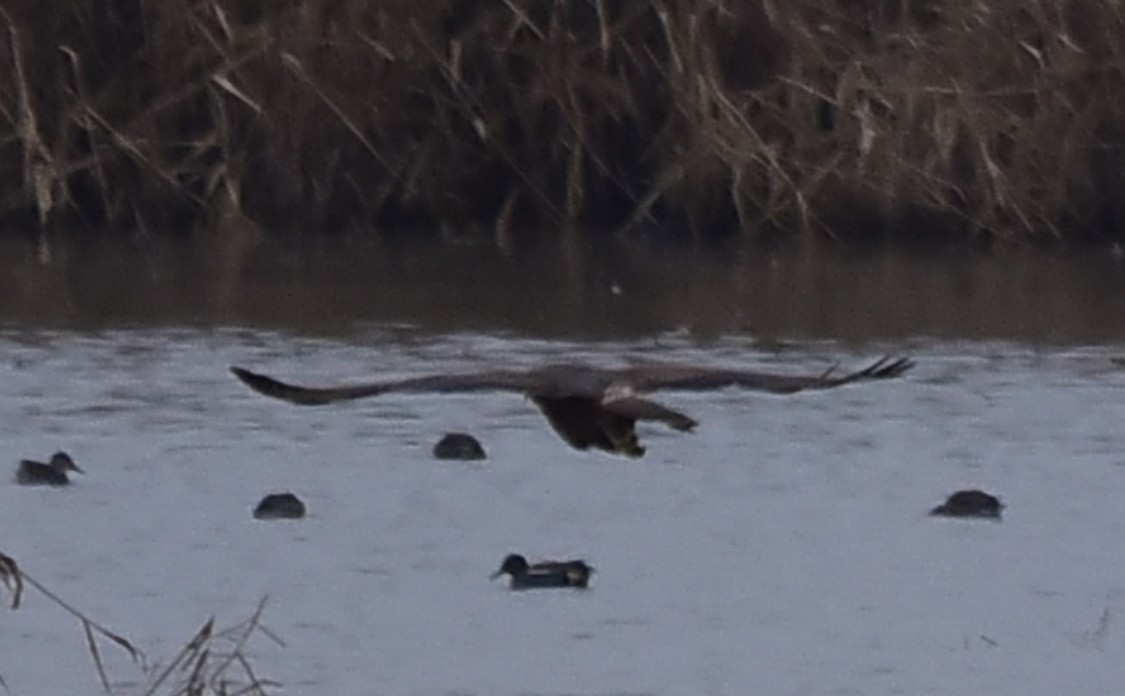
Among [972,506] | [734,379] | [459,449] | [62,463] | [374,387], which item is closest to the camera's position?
[374,387]

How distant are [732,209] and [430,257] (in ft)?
5.52

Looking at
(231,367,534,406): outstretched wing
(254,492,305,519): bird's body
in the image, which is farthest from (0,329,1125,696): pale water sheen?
(231,367,534,406): outstretched wing

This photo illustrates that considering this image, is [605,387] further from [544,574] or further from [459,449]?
[459,449]

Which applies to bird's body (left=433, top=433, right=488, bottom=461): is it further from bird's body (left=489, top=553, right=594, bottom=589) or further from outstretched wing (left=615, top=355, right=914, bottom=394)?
outstretched wing (left=615, top=355, right=914, bottom=394)

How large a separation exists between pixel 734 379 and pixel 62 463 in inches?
234

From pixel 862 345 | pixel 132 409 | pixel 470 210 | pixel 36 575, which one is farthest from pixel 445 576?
pixel 470 210

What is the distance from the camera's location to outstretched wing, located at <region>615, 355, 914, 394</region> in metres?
6.25

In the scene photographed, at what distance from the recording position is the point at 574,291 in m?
18.4

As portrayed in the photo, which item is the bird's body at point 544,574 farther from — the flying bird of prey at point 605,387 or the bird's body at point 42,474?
the flying bird of prey at point 605,387

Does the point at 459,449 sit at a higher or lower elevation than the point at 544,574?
lower

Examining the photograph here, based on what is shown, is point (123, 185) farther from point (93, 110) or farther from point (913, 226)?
point (913, 226)

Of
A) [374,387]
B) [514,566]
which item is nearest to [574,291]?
[514,566]

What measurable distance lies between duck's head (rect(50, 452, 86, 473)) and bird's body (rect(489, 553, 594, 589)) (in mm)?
2166

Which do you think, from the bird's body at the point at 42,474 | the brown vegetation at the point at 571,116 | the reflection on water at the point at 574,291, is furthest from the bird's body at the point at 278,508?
the brown vegetation at the point at 571,116
